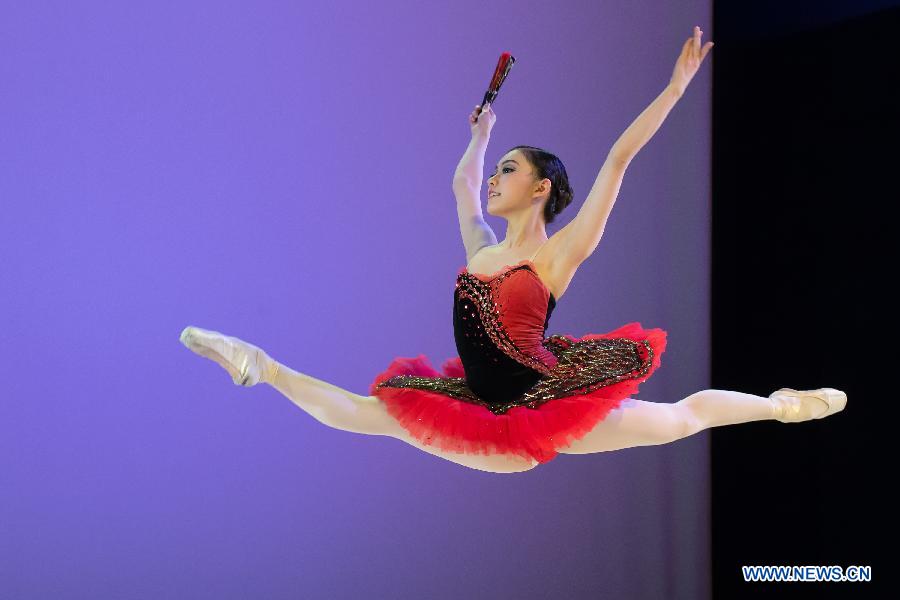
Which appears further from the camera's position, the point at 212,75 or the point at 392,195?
the point at 392,195

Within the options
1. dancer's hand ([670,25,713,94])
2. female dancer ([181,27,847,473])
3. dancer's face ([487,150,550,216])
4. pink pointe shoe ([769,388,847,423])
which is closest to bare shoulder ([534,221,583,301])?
female dancer ([181,27,847,473])

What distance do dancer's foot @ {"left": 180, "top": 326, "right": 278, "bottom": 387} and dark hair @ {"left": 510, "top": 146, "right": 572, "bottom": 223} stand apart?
3.28 feet

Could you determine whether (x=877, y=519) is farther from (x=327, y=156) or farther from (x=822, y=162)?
(x=327, y=156)

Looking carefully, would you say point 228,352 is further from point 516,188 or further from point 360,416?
point 516,188

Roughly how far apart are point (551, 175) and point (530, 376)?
1.98 feet

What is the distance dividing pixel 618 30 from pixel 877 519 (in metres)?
2.21

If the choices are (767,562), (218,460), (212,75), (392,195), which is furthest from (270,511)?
(767,562)

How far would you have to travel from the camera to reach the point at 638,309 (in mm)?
4305

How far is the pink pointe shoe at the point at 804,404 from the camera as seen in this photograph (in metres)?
2.87

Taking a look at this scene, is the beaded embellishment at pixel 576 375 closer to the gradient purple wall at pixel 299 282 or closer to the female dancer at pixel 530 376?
the female dancer at pixel 530 376

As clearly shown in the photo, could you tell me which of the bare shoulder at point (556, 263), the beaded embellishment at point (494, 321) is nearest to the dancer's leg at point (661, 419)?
the beaded embellishment at point (494, 321)

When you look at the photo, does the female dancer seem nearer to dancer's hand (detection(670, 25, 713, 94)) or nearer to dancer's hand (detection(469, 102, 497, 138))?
dancer's hand (detection(670, 25, 713, 94))

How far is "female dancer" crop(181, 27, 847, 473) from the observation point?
8.34 feet

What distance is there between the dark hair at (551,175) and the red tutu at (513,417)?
47 cm
